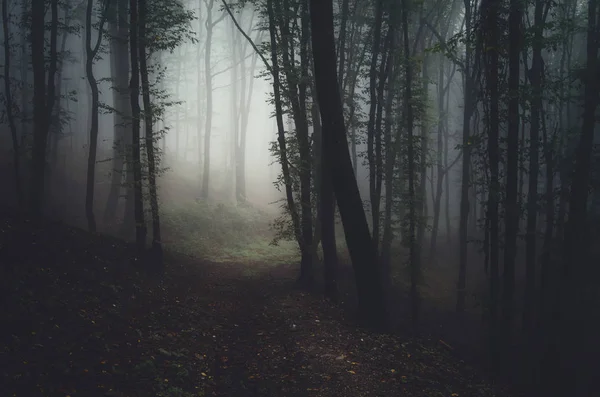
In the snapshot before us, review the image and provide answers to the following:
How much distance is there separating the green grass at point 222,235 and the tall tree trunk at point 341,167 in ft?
25.4

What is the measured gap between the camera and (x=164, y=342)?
23.6 ft

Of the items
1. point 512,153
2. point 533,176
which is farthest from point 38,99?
point 533,176

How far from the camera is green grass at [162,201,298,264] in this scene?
61.7ft

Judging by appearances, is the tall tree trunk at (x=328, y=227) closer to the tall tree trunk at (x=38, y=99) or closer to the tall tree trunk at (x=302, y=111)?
the tall tree trunk at (x=302, y=111)

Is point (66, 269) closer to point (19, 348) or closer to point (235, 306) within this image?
point (19, 348)

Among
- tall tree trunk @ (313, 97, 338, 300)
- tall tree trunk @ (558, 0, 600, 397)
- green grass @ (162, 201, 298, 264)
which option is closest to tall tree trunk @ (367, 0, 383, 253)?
tall tree trunk @ (313, 97, 338, 300)

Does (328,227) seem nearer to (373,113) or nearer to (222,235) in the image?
(373,113)

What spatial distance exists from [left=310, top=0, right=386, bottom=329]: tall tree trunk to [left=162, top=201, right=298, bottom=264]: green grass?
7.75 meters

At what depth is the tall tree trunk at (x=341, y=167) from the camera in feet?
26.9

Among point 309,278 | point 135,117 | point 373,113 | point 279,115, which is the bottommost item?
point 309,278

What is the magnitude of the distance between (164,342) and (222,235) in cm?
1495

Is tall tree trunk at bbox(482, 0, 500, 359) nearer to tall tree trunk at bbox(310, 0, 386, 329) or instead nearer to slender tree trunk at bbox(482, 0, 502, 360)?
slender tree trunk at bbox(482, 0, 502, 360)

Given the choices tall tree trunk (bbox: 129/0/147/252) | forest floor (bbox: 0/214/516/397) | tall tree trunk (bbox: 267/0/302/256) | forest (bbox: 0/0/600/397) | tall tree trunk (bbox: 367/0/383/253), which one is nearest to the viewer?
forest floor (bbox: 0/214/516/397)

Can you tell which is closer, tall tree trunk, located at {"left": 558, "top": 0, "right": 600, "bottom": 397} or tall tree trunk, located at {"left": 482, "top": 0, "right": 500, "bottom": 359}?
tall tree trunk, located at {"left": 482, "top": 0, "right": 500, "bottom": 359}
